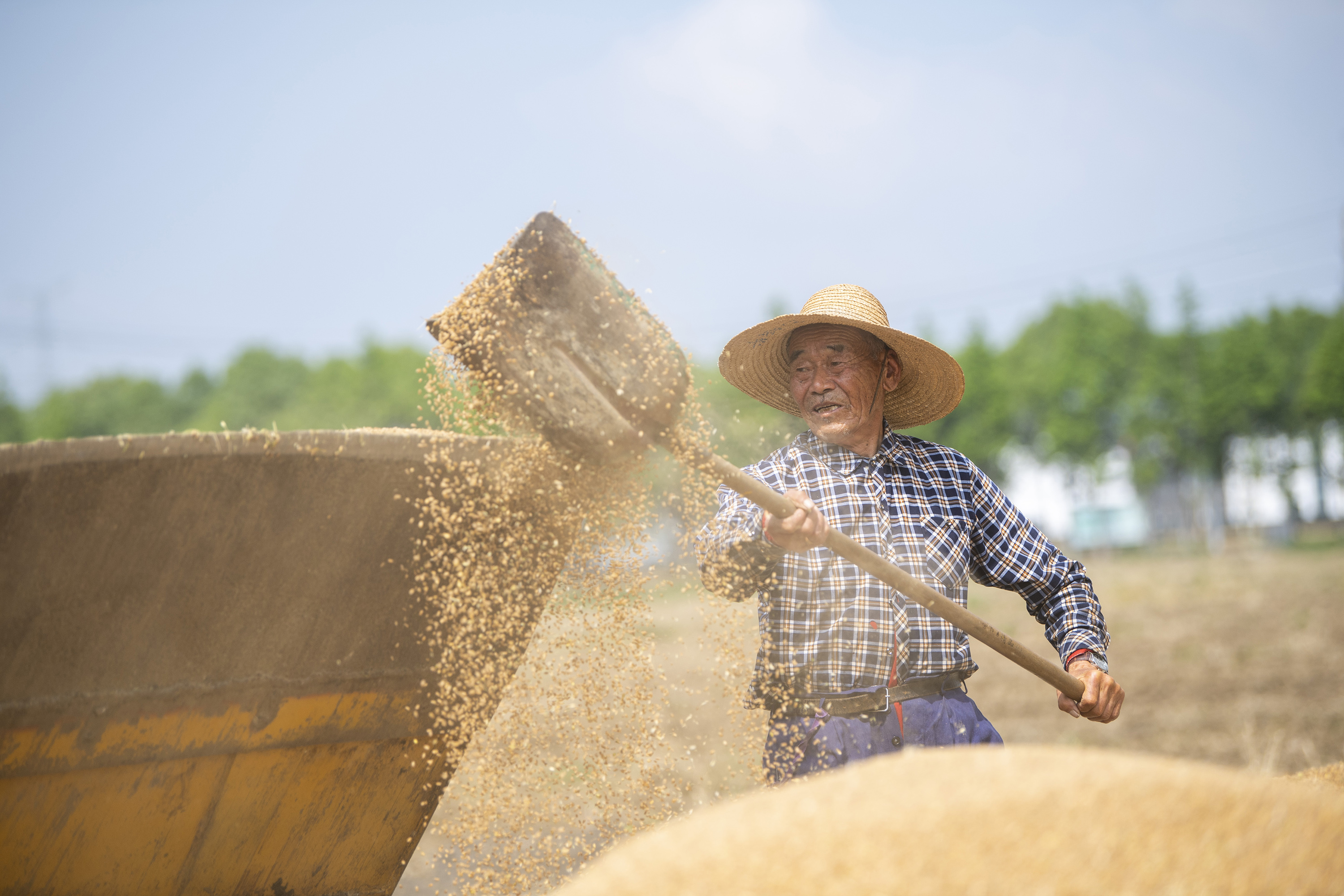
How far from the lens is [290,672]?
7.96 feet

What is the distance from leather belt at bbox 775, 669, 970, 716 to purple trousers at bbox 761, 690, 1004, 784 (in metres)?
0.01

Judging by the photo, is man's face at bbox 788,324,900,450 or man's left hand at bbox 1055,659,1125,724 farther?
man's face at bbox 788,324,900,450

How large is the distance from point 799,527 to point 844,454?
536 mm

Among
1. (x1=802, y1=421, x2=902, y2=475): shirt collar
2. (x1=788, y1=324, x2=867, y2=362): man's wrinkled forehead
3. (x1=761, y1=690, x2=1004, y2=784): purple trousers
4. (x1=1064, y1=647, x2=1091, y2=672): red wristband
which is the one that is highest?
(x1=788, y1=324, x2=867, y2=362): man's wrinkled forehead

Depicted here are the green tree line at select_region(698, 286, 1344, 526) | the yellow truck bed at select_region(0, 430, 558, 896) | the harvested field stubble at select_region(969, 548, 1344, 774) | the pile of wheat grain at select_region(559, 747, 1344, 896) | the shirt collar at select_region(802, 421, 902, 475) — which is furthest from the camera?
the green tree line at select_region(698, 286, 1344, 526)

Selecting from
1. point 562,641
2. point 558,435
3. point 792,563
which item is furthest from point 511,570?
point 792,563

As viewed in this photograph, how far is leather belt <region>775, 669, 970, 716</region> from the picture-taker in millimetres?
2547

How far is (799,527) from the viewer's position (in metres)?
2.41

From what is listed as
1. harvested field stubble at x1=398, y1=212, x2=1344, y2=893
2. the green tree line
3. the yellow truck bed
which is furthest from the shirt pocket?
the green tree line

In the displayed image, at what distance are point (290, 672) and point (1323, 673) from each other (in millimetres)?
10157

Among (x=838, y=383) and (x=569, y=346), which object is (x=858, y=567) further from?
(x=569, y=346)

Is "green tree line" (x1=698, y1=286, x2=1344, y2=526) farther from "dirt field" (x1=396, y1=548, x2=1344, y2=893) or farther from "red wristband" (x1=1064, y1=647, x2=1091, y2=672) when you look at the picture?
"red wristband" (x1=1064, y1=647, x2=1091, y2=672)

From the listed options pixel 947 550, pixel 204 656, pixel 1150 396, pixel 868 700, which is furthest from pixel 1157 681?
pixel 1150 396

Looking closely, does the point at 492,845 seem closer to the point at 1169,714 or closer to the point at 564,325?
the point at 564,325
